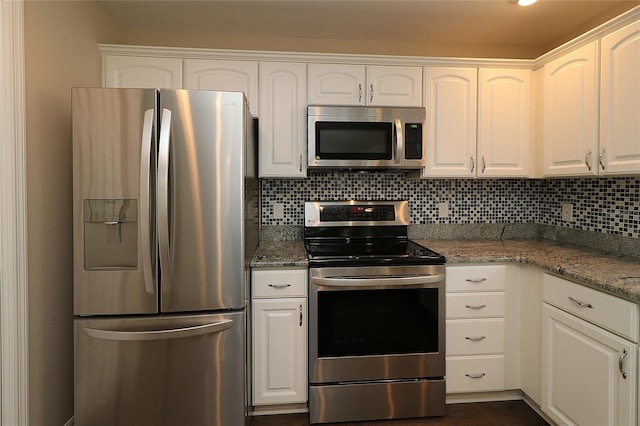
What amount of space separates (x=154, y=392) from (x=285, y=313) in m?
0.71

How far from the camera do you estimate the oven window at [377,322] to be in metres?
1.96

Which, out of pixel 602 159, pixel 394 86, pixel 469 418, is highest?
pixel 394 86

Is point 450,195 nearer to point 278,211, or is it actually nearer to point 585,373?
point 278,211

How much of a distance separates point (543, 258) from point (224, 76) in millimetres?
2130

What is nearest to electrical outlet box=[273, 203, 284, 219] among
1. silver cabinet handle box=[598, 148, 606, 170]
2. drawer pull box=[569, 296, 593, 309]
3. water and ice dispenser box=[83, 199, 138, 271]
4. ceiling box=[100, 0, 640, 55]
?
water and ice dispenser box=[83, 199, 138, 271]

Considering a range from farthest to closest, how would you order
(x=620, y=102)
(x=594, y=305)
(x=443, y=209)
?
(x=443, y=209) < (x=620, y=102) < (x=594, y=305)

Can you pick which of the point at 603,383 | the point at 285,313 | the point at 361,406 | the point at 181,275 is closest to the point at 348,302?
the point at 285,313

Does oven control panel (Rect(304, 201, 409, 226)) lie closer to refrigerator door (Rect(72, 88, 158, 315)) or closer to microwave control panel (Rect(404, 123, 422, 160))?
microwave control panel (Rect(404, 123, 422, 160))

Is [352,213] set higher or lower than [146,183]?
lower

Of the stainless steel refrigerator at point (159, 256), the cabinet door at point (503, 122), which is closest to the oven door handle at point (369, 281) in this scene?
the stainless steel refrigerator at point (159, 256)

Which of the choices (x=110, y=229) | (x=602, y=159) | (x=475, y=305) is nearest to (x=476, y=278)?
(x=475, y=305)

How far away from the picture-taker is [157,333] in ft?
5.39

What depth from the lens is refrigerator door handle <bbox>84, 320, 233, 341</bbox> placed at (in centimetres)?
163

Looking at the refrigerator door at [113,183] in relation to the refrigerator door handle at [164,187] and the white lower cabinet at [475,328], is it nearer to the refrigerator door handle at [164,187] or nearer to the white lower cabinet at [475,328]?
the refrigerator door handle at [164,187]
